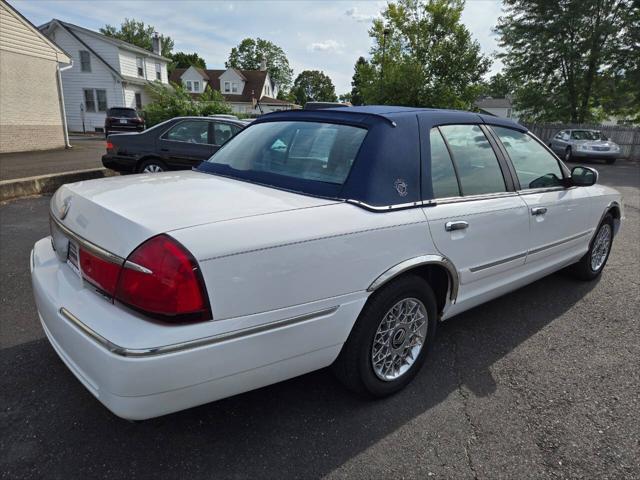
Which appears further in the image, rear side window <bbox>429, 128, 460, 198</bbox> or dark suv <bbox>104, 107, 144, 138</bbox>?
dark suv <bbox>104, 107, 144, 138</bbox>

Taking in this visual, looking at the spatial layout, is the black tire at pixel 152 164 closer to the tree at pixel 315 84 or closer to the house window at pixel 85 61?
the house window at pixel 85 61

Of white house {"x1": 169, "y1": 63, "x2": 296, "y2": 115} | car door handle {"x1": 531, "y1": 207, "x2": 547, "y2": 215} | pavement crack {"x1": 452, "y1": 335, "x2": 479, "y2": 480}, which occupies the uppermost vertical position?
white house {"x1": 169, "y1": 63, "x2": 296, "y2": 115}

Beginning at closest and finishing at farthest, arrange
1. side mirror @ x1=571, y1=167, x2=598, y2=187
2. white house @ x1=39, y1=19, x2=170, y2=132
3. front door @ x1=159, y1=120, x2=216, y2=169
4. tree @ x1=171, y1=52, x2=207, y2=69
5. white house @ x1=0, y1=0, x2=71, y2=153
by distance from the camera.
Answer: side mirror @ x1=571, y1=167, x2=598, y2=187 → front door @ x1=159, y1=120, x2=216, y2=169 → white house @ x1=0, y1=0, x2=71, y2=153 → white house @ x1=39, y1=19, x2=170, y2=132 → tree @ x1=171, y1=52, x2=207, y2=69

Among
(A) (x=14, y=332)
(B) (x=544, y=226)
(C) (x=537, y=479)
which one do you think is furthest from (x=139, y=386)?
(B) (x=544, y=226)

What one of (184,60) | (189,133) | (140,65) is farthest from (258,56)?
(189,133)

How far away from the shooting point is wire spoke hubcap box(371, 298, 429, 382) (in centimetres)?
245

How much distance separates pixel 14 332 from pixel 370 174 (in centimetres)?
275

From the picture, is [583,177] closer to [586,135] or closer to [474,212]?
[474,212]

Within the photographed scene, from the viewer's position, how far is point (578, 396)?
2660 millimetres

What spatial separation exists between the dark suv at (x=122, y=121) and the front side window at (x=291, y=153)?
21.8m

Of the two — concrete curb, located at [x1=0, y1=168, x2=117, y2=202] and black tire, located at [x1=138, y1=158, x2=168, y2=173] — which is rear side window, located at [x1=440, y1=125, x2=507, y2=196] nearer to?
black tire, located at [x1=138, y1=158, x2=168, y2=173]

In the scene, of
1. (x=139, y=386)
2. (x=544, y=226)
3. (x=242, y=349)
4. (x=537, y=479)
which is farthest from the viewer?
(x=544, y=226)

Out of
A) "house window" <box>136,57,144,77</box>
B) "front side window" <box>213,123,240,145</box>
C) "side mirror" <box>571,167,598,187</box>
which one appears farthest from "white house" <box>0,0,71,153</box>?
"house window" <box>136,57,144,77</box>

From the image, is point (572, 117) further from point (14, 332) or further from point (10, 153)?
point (14, 332)
